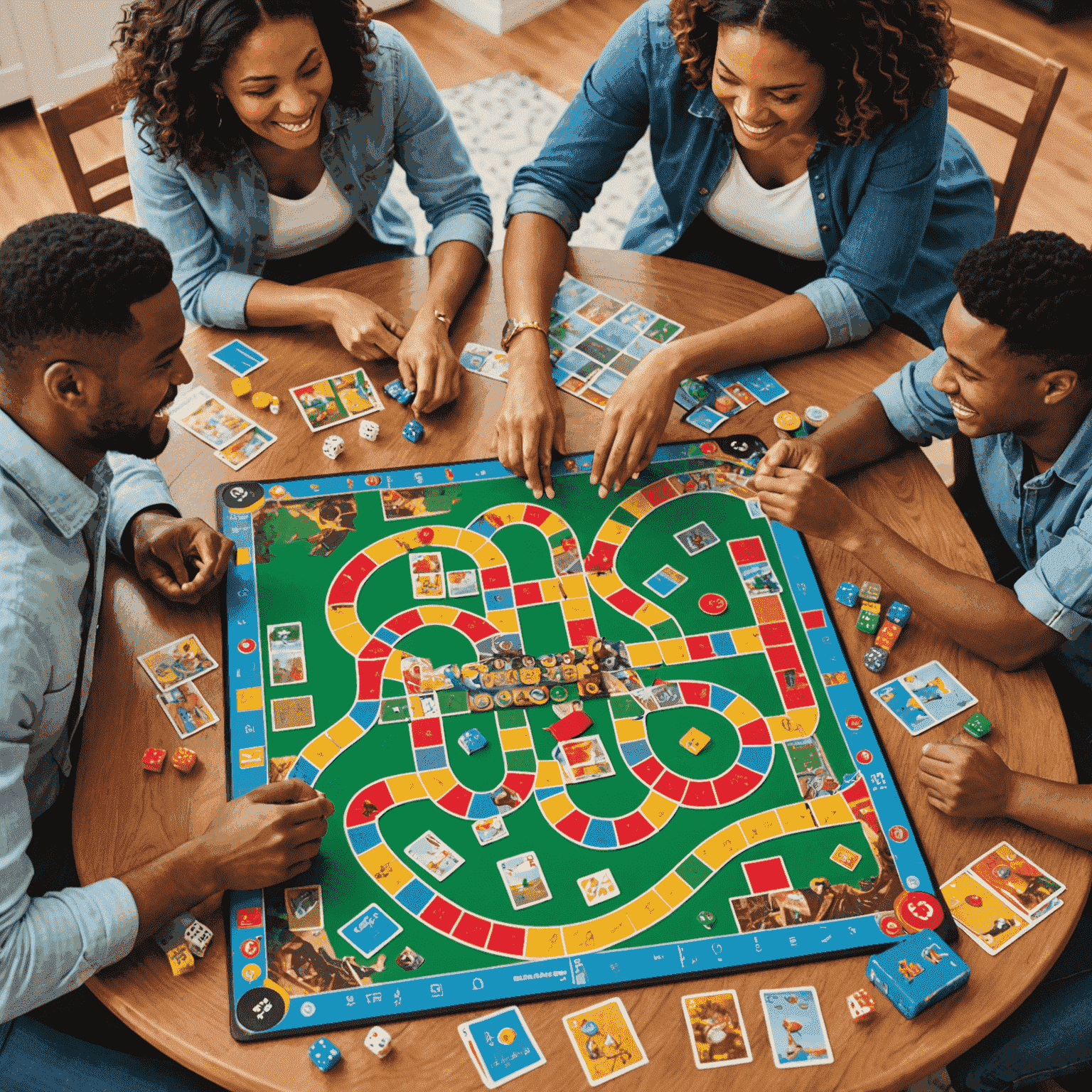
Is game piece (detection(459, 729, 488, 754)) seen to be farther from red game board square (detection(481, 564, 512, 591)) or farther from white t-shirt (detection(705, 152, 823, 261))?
white t-shirt (detection(705, 152, 823, 261))

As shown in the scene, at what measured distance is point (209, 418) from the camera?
2084mm

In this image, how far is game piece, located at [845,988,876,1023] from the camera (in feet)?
4.74

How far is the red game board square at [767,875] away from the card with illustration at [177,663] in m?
0.87

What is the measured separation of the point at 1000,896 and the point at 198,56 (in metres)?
1.96

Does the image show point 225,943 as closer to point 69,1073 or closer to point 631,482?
point 69,1073

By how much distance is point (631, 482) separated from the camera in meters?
2.03

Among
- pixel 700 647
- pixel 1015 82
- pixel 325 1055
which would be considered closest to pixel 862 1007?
pixel 700 647

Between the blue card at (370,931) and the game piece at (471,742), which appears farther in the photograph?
the game piece at (471,742)

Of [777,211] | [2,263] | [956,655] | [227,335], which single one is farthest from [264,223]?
[956,655]

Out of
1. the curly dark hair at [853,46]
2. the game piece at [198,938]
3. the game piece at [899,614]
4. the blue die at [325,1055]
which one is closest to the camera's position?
the blue die at [325,1055]

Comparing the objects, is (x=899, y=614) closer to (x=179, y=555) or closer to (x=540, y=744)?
(x=540, y=744)

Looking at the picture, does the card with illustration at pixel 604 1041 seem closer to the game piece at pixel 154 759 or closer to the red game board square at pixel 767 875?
the red game board square at pixel 767 875

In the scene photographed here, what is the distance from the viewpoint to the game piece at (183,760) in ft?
5.37

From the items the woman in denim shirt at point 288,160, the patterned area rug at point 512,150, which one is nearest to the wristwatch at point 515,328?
the woman in denim shirt at point 288,160
